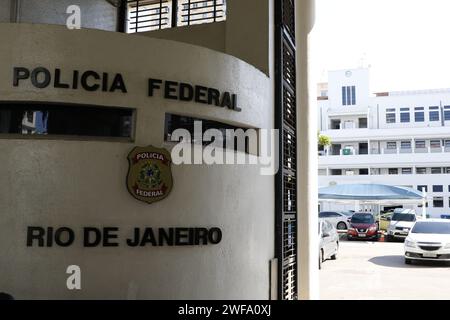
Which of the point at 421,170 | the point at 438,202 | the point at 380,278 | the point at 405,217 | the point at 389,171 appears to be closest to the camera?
the point at 380,278

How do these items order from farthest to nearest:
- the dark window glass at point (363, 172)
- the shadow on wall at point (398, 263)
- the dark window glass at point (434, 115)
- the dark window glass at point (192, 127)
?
the dark window glass at point (434, 115) < the dark window glass at point (363, 172) < the shadow on wall at point (398, 263) < the dark window glass at point (192, 127)

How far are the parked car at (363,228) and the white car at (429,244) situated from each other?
8134 millimetres

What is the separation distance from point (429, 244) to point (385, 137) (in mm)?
30372

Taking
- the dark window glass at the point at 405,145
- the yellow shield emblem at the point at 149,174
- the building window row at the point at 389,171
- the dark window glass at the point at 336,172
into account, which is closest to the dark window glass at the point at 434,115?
the dark window glass at the point at 405,145

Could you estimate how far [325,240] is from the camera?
16844mm

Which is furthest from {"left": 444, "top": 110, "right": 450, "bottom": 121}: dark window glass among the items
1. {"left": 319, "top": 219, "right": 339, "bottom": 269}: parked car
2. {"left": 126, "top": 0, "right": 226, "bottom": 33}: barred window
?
{"left": 126, "top": 0, "right": 226, "bottom": 33}: barred window

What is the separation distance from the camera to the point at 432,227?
1697 cm

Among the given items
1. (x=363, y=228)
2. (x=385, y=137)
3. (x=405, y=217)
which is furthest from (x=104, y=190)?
(x=385, y=137)

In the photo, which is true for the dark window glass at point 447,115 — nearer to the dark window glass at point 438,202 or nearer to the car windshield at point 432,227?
the dark window glass at point 438,202

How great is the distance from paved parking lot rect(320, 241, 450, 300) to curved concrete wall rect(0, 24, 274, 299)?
6.10 meters

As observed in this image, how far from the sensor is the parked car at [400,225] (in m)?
24.3

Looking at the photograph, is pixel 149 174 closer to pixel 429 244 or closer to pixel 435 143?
pixel 429 244

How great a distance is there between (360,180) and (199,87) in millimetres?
38849
